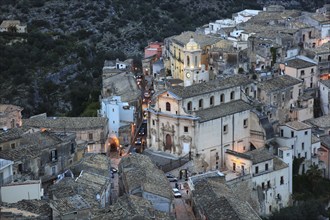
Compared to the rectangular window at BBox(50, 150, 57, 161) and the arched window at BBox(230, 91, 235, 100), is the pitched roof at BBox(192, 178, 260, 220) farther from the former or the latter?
the arched window at BBox(230, 91, 235, 100)

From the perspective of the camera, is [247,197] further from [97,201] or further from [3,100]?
[3,100]

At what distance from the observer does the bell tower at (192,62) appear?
55.3 meters

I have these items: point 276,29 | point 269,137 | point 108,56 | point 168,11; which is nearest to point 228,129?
point 269,137

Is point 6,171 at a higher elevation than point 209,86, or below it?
below

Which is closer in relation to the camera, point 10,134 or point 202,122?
point 10,134

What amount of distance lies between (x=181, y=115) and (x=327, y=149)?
36.3ft

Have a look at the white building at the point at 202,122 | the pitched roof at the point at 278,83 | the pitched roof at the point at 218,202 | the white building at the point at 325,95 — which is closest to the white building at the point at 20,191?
the pitched roof at the point at 218,202

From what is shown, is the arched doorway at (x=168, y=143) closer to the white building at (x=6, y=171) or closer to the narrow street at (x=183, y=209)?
the narrow street at (x=183, y=209)

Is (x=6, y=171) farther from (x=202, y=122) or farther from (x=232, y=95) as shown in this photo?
(x=232, y=95)

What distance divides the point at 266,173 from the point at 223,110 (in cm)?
623

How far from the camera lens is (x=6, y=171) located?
3906cm

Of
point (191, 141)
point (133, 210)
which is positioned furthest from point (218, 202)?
point (191, 141)

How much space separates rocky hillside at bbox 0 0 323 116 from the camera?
239 ft

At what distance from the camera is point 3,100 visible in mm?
70438
